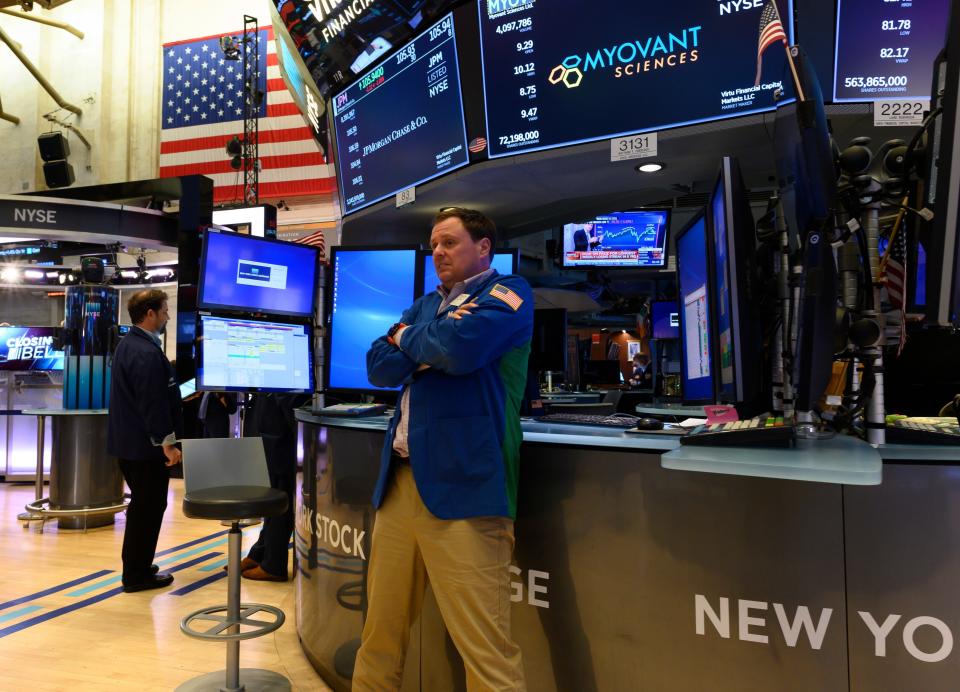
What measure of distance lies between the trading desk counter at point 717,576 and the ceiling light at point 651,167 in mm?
1615

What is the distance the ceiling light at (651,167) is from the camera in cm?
329

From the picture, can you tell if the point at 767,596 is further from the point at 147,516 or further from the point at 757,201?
the point at 757,201

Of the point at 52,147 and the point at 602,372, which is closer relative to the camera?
the point at 602,372

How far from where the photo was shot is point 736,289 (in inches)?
64.9

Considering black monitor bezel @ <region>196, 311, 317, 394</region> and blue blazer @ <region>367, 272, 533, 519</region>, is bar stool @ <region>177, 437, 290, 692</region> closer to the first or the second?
black monitor bezel @ <region>196, 311, 317, 394</region>

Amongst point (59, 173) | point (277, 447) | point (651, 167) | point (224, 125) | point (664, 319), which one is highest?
point (224, 125)

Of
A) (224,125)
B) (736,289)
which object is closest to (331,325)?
(736,289)

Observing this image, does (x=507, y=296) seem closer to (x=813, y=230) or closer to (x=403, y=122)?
(x=813, y=230)

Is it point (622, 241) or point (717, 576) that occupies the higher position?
point (622, 241)

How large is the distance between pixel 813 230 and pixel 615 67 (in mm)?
1816

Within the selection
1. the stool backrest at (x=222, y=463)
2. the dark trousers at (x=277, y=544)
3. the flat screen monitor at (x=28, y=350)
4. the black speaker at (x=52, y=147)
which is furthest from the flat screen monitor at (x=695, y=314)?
the black speaker at (x=52, y=147)

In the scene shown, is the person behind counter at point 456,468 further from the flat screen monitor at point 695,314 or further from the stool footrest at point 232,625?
the stool footrest at point 232,625

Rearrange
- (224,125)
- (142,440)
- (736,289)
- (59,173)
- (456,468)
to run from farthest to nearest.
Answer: (59,173)
(224,125)
(142,440)
(456,468)
(736,289)

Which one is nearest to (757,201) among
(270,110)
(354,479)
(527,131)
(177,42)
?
(527,131)
